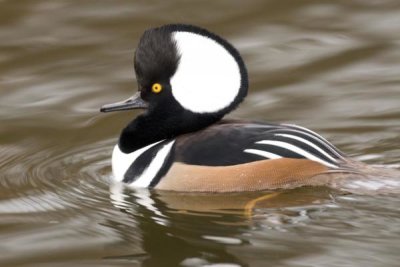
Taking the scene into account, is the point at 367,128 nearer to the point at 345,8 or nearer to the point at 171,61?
the point at 171,61

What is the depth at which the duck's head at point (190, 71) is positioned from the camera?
736 cm

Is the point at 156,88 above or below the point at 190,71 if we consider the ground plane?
below

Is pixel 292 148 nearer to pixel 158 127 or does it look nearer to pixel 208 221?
pixel 208 221

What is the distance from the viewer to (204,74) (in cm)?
744

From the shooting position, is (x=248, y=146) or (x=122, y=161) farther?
(x=122, y=161)

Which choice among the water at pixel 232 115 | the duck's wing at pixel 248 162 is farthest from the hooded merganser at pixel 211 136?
the water at pixel 232 115

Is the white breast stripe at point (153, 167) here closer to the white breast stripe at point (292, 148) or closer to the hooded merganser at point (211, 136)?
the hooded merganser at point (211, 136)

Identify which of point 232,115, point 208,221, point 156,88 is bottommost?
point 208,221

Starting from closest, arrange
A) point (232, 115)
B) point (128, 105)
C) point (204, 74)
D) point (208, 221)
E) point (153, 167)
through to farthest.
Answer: point (208, 221) → point (204, 74) → point (153, 167) → point (128, 105) → point (232, 115)

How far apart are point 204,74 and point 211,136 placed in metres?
0.38

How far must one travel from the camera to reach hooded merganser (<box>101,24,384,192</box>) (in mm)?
7332

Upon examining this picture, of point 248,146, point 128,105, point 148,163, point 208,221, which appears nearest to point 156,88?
point 128,105

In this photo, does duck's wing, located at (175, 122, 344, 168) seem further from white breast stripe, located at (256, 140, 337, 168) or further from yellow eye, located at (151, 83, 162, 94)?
yellow eye, located at (151, 83, 162, 94)

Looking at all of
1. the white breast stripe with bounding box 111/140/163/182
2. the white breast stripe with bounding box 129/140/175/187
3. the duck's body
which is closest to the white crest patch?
the duck's body
